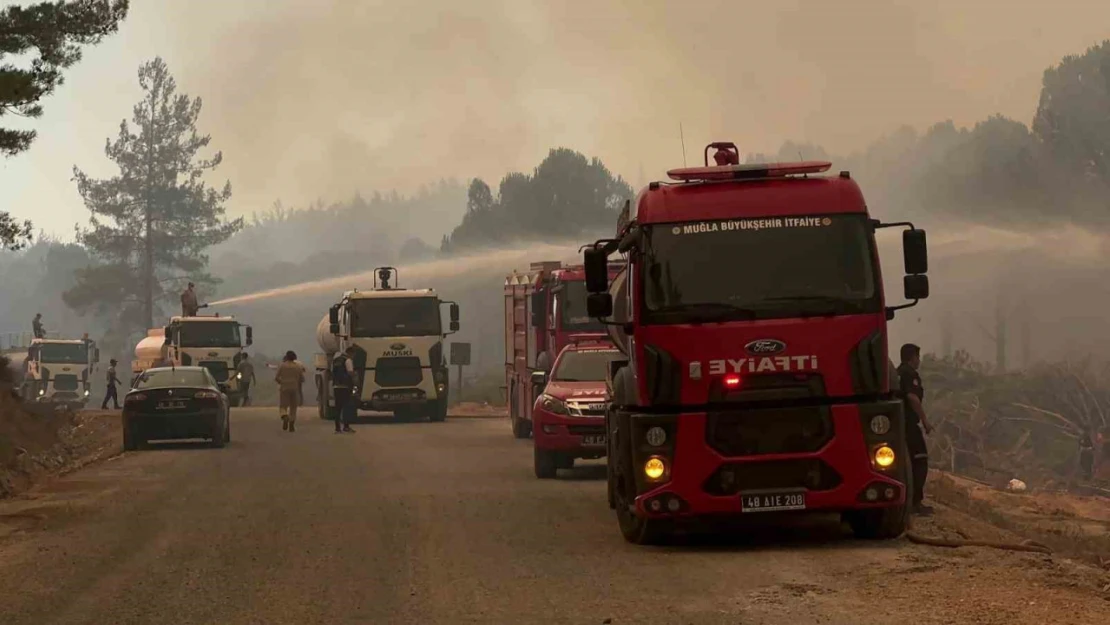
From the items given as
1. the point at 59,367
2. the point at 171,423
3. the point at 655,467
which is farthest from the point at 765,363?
the point at 59,367

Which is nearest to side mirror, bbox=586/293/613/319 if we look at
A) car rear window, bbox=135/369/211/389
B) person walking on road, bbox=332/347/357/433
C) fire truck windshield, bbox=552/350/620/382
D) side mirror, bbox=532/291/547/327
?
fire truck windshield, bbox=552/350/620/382

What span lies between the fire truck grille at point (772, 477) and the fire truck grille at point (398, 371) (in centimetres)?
2680

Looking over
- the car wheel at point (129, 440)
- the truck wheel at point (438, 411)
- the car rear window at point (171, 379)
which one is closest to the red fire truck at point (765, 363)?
the car rear window at point (171, 379)

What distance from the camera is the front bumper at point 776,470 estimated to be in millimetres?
12422

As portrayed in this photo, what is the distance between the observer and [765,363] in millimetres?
12367

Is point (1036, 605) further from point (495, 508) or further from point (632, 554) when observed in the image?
point (495, 508)

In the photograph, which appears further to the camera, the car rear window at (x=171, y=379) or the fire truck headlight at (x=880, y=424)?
the car rear window at (x=171, y=379)

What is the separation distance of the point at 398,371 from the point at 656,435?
2684cm

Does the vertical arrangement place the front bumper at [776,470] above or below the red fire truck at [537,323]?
below

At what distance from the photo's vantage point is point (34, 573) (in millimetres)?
12523

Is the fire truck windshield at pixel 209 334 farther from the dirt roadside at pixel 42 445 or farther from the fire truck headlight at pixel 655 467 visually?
the fire truck headlight at pixel 655 467

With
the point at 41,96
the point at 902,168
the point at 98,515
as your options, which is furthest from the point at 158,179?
the point at 98,515

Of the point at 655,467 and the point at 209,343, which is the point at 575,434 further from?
the point at 209,343

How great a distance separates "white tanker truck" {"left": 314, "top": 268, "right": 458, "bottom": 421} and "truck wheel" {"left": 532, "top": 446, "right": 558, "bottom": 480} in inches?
691
